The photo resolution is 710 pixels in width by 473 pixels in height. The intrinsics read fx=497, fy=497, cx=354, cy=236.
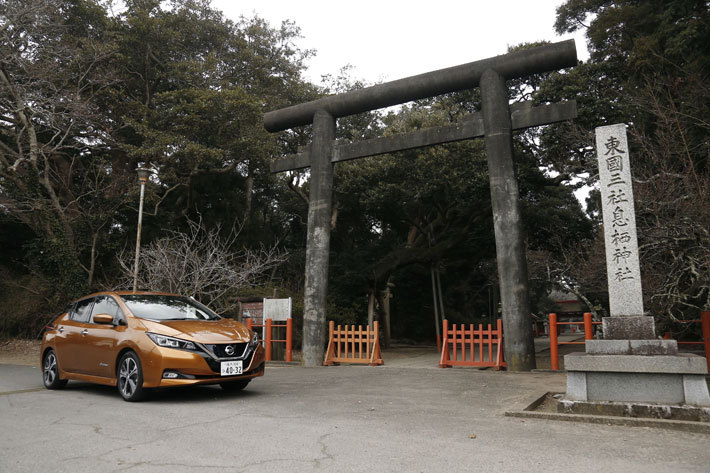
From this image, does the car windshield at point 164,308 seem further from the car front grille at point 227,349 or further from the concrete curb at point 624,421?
the concrete curb at point 624,421

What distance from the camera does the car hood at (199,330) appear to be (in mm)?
6426

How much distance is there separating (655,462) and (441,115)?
14.8 metres

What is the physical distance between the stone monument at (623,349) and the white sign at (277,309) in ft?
26.7

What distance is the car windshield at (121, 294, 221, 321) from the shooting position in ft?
23.2

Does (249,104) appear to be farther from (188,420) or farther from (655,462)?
(655,462)

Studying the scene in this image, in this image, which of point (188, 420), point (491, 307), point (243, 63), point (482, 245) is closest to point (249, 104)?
point (243, 63)

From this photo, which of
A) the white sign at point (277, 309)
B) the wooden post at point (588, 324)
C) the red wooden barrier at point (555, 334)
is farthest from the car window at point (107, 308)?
the wooden post at point (588, 324)

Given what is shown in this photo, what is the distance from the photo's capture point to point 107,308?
7.36 m

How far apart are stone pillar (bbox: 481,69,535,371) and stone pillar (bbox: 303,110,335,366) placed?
3.96 m

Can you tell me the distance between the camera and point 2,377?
388 inches

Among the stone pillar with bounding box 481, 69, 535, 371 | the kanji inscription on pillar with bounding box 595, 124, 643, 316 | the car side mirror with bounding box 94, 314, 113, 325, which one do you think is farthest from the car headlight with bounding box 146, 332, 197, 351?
the stone pillar with bounding box 481, 69, 535, 371

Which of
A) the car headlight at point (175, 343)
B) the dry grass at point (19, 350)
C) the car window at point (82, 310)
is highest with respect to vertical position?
the car window at point (82, 310)

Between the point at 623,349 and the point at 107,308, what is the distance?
695cm

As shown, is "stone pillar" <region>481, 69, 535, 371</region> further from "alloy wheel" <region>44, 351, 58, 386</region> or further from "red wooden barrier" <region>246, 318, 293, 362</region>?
"alloy wheel" <region>44, 351, 58, 386</region>
